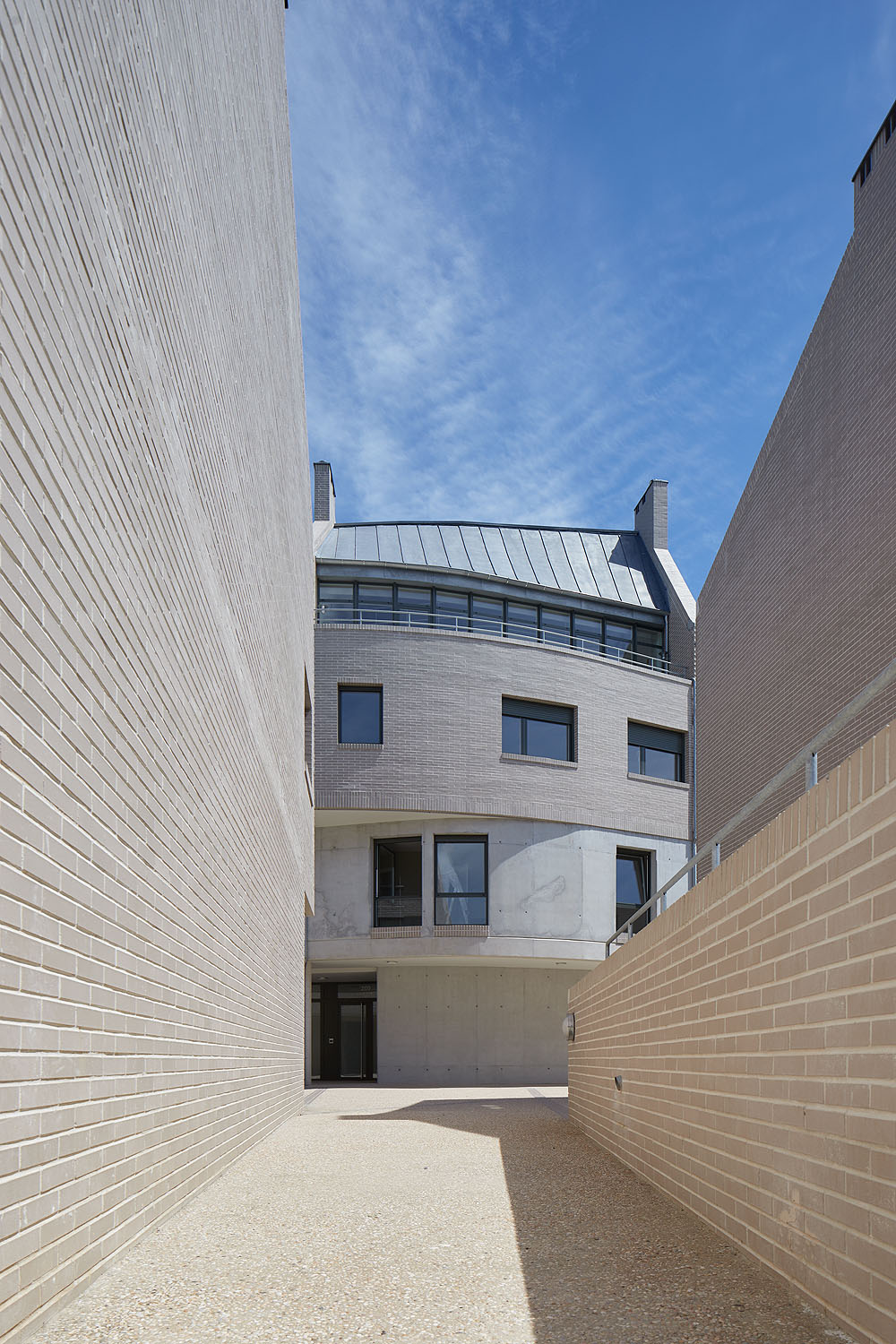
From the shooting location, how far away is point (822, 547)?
1430 centimetres

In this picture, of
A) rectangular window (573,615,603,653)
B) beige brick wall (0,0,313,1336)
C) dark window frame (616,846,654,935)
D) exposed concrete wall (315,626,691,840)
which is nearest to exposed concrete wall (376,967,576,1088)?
dark window frame (616,846,654,935)

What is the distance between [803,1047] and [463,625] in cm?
2815

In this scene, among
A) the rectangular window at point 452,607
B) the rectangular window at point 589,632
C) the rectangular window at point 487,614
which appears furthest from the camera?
the rectangular window at point 589,632

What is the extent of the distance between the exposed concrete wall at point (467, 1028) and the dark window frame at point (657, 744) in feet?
22.0

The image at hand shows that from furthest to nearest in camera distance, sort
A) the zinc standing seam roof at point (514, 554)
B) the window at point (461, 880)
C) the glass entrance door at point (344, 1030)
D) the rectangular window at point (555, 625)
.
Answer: the zinc standing seam roof at point (514, 554) < the rectangular window at point (555, 625) < the glass entrance door at point (344, 1030) < the window at point (461, 880)

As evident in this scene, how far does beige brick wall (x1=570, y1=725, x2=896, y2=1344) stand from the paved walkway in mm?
294

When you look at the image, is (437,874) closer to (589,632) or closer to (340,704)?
(340,704)

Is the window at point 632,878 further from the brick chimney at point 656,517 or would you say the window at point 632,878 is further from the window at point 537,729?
the brick chimney at point 656,517

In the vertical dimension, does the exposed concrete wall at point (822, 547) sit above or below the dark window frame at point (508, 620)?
below

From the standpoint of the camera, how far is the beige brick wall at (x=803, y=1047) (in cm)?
387

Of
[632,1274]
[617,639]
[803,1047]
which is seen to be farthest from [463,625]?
[803,1047]

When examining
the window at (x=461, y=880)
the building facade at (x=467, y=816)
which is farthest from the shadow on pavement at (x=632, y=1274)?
the window at (x=461, y=880)

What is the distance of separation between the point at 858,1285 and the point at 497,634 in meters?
27.3

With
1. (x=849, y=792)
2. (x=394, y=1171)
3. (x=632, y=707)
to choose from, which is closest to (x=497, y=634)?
(x=632, y=707)
